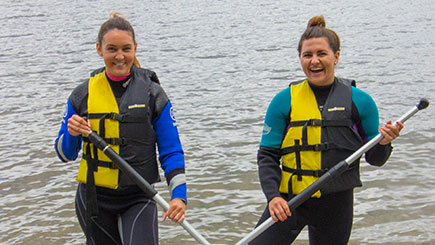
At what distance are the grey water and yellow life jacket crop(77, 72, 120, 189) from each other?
2024mm

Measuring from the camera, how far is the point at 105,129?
12.8 ft

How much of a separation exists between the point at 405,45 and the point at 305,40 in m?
11.0

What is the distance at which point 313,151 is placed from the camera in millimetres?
3799

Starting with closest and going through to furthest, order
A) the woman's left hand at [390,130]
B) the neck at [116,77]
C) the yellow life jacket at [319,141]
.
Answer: the woman's left hand at [390,130] → the yellow life jacket at [319,141] → the neck at [116,77]

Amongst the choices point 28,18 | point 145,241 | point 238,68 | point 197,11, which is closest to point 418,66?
point 238,68

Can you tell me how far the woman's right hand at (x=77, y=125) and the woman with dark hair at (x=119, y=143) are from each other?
8cm

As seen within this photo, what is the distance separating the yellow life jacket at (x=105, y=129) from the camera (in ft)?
12.7

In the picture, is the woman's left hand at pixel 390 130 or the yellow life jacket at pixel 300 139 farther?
the yellow life jacket at pixel 300 139

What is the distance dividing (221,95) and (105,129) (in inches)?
264

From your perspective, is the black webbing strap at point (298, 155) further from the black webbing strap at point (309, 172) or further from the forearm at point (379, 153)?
the forearm at point (379, 153)

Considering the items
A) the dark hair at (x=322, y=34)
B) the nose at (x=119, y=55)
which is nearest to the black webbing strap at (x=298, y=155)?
the dark hair at (x=322, y=34)

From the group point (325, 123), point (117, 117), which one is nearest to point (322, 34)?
point (325, 123)

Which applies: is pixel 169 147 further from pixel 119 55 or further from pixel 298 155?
pixel 298 155

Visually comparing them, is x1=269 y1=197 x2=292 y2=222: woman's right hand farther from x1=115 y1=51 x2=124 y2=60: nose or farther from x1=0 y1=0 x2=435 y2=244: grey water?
x1=0 y1=0 x2=435 y2=244: grey water
